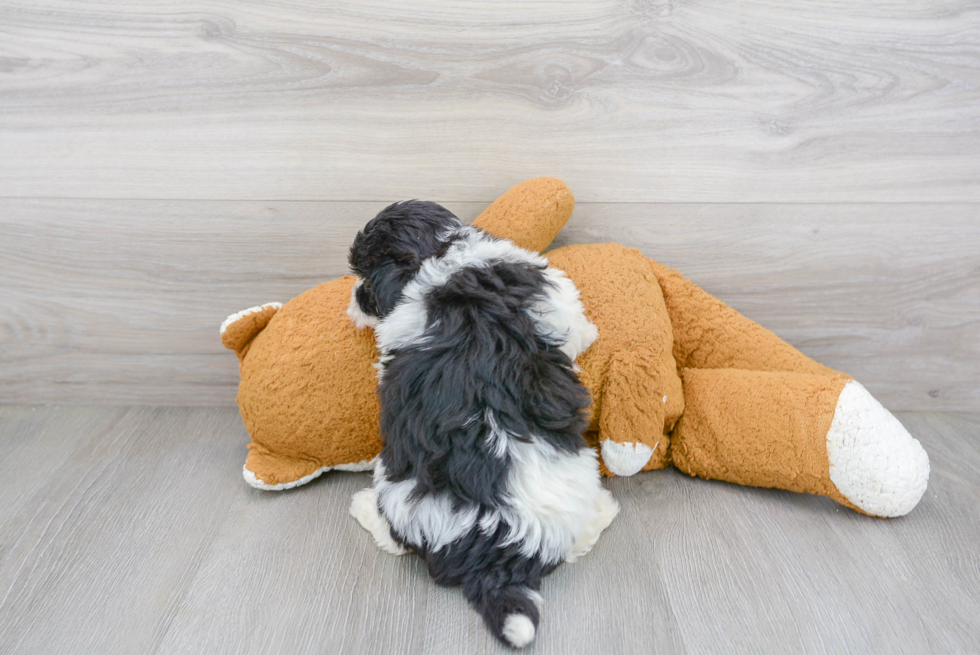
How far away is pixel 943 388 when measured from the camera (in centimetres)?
107

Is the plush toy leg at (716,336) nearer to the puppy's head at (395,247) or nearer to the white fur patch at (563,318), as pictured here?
the white fur patch at (563,318)

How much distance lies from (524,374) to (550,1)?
58 centimetres

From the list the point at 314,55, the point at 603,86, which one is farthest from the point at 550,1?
the point at 314,55

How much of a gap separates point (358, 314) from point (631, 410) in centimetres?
39

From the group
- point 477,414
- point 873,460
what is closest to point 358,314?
point 477,414

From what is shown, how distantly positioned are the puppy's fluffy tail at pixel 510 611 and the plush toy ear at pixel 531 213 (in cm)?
46

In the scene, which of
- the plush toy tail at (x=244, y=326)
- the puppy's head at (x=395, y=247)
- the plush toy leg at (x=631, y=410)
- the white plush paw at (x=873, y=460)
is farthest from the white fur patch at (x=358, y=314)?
the white plush paw at (x=873, y=460)

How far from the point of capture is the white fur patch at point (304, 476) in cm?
86

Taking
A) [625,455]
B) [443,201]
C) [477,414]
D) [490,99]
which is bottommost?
[625,455]

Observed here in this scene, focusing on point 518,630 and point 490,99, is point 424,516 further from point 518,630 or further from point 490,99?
point 490,99

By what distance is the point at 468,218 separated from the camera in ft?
3.21

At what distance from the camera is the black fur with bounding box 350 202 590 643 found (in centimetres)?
67

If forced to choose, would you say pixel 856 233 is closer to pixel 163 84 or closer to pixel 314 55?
pixel 314 55

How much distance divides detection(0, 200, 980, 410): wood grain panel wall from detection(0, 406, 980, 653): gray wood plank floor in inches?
8.0
